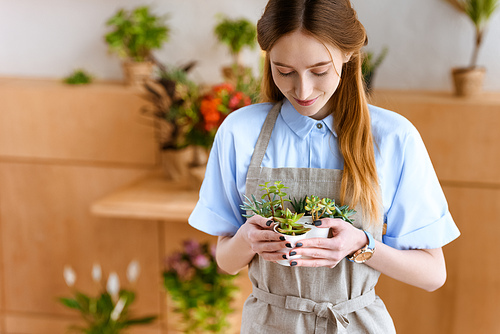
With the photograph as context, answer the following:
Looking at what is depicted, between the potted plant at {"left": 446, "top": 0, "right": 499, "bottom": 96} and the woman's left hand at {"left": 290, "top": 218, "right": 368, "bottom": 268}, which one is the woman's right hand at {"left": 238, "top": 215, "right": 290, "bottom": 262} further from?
the potted plant at {"left": 446, "top": 0, "right": 499, "bottom": 96}

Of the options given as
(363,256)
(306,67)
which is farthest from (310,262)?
(306,67)

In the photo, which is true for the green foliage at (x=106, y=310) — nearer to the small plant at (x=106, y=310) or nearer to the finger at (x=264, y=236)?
the small plant at (x=106, y=310)

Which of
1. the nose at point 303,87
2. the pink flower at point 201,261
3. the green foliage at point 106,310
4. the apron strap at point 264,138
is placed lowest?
the green foliage at point 106,310

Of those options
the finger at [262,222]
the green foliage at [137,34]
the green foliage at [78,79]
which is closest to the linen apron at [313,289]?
the finger at [262,222]

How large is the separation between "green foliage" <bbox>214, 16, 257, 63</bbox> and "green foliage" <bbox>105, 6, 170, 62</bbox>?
28 cm

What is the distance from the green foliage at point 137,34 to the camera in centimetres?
251

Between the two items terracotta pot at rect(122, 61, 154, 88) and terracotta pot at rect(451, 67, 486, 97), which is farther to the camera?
terracotta pot at rect(122, 61, 154, 88)

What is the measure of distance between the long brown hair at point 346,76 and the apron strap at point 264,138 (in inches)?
2.9

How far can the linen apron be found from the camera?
1.12 metres

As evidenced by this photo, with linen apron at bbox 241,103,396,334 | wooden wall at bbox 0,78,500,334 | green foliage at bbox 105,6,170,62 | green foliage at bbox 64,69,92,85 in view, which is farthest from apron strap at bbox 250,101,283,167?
green foliage at bbox 64,69,92,85

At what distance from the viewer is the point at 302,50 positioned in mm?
1003

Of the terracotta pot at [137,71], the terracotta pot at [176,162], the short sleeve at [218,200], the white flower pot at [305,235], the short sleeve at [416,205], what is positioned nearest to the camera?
the white flower pot at [305,235]

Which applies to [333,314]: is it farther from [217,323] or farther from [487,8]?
[487,8]

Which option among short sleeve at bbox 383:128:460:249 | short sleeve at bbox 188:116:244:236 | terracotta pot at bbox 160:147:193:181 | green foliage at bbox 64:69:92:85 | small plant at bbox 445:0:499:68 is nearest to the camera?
short sleeve at bbox 383:128:460:249
